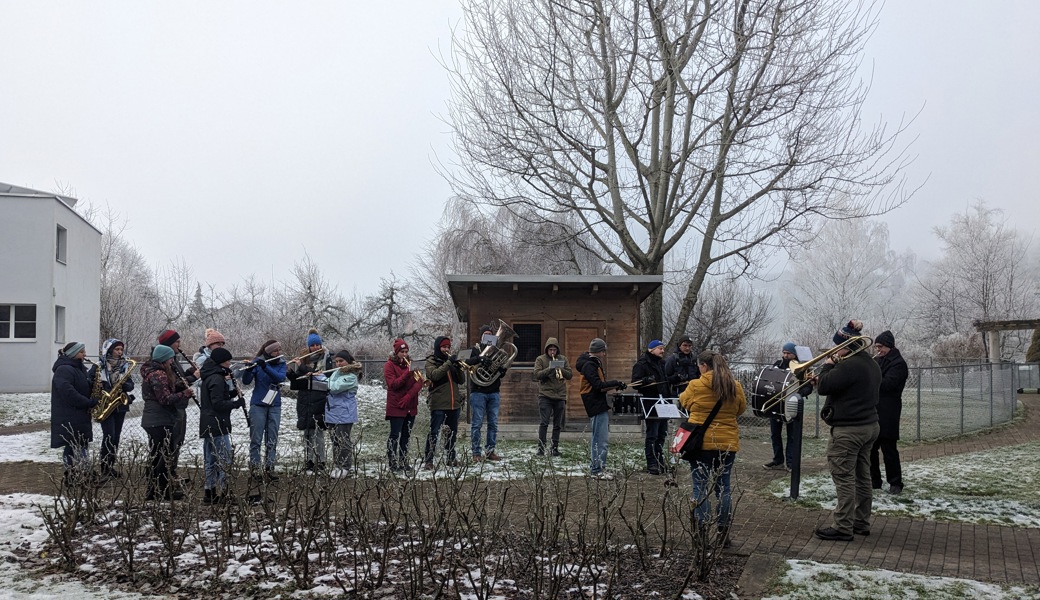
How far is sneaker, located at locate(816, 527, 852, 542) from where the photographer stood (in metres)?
7.03

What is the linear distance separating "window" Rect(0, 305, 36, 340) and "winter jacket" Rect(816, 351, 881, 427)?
25.9 meters

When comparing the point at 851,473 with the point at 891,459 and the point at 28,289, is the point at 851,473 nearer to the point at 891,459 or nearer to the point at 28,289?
the point at 891,459

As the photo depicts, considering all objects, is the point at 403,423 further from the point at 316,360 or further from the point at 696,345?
the point at 696,345

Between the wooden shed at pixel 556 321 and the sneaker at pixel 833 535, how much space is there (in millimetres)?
8605

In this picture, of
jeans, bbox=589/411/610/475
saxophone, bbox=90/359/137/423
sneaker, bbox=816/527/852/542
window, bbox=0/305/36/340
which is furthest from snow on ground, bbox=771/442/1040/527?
window, bbox=0/305/36/340

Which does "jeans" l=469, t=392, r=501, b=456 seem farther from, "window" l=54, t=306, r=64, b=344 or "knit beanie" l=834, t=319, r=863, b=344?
"window" l=54, t=306, r=64, b=344

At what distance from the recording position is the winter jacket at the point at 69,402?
9.09 m

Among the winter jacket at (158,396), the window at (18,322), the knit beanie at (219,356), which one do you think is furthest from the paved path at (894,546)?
the window at (18,322)

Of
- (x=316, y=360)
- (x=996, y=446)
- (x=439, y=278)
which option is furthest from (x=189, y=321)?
(x=996, y=446)

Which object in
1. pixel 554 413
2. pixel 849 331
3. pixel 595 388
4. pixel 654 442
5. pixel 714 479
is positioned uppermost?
pixel 849 331

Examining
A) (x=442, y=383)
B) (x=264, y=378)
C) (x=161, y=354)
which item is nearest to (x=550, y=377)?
(x=442, y=383)

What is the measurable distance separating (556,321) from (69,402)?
916 centimetres

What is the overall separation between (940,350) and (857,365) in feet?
145

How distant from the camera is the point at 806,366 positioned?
7.66m
